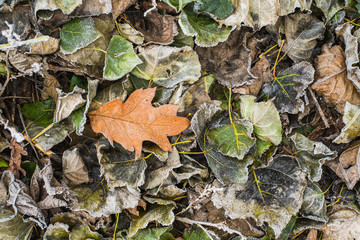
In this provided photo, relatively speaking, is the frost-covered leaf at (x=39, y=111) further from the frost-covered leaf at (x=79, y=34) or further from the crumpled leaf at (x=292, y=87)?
the crumpled leaf at (x=292, y=87)

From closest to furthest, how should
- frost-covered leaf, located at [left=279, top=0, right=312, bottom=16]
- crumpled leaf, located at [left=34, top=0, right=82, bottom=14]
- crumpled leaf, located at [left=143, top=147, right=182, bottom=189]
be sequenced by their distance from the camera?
crumpled leaf, located at [left=34, top=0, right=82, bottom=14] < crumpled leaf, located at [left=143, top=147, right=182, bottom=189] < frost-covered leaf, located at [left=279, top=0, right=312, bottom=16]

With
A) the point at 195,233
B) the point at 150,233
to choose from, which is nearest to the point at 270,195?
the point at 195,233

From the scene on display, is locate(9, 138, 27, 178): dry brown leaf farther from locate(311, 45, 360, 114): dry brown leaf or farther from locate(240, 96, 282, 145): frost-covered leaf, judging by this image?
locate(311, 45, 360, 114): dry brown leaf

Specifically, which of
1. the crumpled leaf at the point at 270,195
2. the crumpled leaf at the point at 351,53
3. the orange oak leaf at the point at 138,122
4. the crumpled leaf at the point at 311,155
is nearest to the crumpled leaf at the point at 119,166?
the orange oak leaf at the point at 138,122

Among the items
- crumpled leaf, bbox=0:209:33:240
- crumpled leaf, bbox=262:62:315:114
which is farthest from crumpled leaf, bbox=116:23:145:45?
crumpled leaf, bbox=0:209:33:240

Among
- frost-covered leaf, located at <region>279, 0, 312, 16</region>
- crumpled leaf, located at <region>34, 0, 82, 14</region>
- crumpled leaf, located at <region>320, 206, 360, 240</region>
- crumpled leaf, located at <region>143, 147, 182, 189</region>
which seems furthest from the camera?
crumpled leaf, located at <region>320, 206, 360, 240</region>

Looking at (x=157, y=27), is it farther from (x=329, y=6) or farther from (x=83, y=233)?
(x=83, y=233)

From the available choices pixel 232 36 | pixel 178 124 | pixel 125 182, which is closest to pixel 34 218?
pixel 125 182
